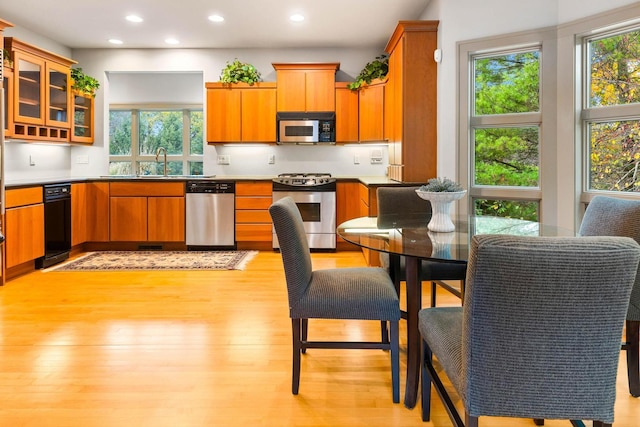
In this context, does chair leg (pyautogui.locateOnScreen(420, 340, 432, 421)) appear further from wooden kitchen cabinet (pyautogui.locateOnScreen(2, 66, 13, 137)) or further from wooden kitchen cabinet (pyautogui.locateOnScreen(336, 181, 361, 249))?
wooden kitchen cabinet (pyautogui.locateOnScreen(2, 66, 13, 137))

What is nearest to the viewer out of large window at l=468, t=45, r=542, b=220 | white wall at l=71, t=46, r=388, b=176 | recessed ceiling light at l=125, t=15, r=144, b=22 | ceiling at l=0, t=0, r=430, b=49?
large window at l=468, t=45, r=542, b=220

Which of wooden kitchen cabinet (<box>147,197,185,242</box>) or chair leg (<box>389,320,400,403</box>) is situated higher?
wooden kitchen cabinet (<box>147,197,185,242</box>)

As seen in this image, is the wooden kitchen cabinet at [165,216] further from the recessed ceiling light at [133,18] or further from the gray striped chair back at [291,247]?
the gray striped chair back at [291,247]

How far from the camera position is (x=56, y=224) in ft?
16.3

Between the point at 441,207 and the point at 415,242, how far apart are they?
1.21ft

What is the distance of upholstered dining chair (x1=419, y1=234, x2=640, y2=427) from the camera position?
115cm

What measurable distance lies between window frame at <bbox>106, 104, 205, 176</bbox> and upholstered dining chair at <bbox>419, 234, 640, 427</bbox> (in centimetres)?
660

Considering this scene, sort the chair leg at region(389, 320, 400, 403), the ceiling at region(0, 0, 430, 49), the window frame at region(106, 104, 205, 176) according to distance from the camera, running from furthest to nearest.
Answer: the window frame at region(106, 104, 205, 176) → the ceiling at region(0, 0, 430, 49) → the chair leg at region(389, 320, 400, 403)

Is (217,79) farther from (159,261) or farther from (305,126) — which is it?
(159,261)

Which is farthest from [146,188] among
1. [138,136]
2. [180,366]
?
[180,366]

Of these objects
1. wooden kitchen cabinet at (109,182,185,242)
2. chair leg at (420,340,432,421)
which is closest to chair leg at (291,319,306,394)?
chair leg at (420,340,432,421)

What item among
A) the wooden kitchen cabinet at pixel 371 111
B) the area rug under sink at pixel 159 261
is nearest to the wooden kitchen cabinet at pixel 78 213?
the area rug under sink at pixel 159 261

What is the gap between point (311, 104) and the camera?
19.6 feet

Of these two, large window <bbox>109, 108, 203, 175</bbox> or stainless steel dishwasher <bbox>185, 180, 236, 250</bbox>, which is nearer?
stainless steel dishwasher <bbox>185, 180, 236, 250</bbox>
